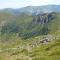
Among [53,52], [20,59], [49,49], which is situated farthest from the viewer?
[49,49]

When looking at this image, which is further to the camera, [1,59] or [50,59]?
[1,59]

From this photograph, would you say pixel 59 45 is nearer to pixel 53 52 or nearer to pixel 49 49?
pixel 49 49

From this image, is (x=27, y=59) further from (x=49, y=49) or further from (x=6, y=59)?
(x=49, y=49)

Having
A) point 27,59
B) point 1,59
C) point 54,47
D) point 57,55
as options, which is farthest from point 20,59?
point 54,47

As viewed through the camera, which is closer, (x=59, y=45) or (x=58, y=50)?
(x=58, y=50)

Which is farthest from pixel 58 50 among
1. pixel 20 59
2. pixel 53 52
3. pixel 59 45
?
pixel 20 59

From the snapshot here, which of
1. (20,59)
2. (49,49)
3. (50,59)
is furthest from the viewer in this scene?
(49,49)

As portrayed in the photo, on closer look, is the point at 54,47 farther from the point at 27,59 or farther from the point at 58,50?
the point at 27,59

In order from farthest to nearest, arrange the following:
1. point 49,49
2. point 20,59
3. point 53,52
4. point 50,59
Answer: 1. point 49,49
2. point 53,52
3. point 20,59
4. point 50,59
